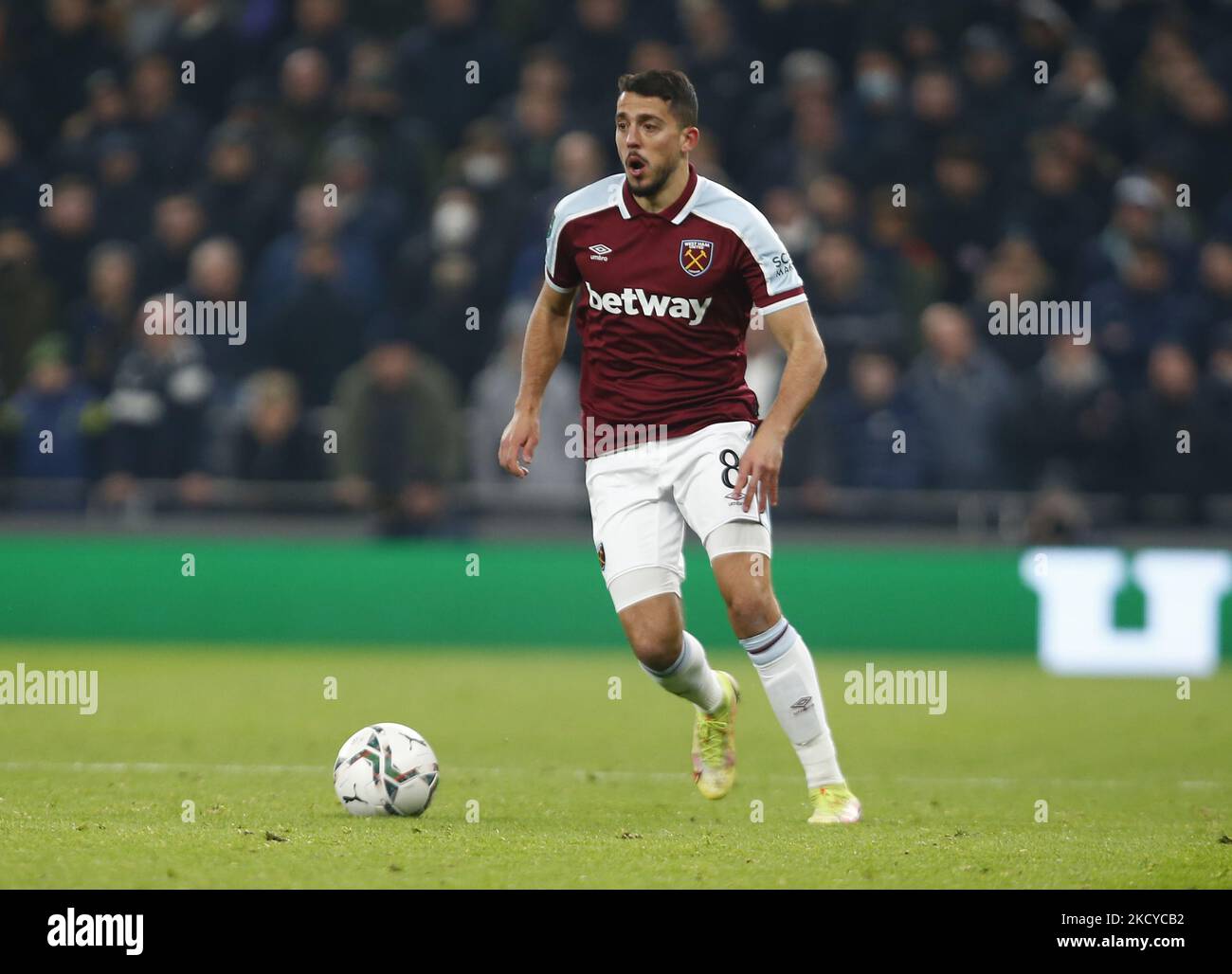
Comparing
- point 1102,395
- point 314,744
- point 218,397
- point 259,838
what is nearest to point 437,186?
point 218,397

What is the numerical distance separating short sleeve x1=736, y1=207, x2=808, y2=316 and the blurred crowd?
5.48m

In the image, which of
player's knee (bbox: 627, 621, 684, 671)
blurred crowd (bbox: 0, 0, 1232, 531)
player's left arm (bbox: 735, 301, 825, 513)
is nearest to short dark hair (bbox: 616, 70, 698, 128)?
player's left arm (bbox: 735, 301, 825, 513)

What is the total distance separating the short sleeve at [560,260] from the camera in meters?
7.57

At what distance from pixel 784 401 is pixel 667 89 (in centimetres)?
116

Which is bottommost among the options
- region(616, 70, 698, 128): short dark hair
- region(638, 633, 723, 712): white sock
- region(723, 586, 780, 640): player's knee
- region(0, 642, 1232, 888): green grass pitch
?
region(0, 642, 1232, 888): green grass pitch

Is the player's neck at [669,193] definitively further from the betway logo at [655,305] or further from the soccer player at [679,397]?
the betway logo at [655,305]

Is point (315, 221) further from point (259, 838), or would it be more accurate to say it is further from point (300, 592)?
point (259, 838)

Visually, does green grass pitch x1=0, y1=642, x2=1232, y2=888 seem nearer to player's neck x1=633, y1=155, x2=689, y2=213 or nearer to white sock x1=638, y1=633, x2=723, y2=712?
white sock x1=638, y1=633, x2=723, y2=712

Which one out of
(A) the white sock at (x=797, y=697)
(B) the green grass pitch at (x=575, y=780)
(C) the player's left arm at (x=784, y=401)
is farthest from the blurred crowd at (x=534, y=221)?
(A) the white sock at (x=797, y=697)

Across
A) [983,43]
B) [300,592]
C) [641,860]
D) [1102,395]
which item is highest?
[983,43]

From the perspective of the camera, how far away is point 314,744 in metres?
9.59

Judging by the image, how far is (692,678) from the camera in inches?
299

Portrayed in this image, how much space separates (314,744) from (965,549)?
583 cm

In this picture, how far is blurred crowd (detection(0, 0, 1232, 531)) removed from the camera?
1399 cm
